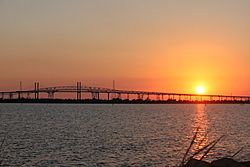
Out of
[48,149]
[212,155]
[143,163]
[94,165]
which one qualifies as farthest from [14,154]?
[212,155]

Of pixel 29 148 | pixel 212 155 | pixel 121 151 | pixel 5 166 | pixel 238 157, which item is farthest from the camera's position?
pixel 29 148

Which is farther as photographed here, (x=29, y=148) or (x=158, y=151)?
(x=29, y=148)

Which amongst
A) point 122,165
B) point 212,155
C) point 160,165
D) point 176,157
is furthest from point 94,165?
point 212,155

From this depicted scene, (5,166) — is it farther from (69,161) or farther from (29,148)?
(29,148)

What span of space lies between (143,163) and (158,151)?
6899 mm

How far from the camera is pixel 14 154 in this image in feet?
109

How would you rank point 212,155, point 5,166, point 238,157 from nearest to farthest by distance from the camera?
point 5,166, point 238,157, point 212,155

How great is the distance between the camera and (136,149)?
120 ft

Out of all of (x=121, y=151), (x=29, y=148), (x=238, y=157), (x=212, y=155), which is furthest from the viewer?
(x=29, y=148)

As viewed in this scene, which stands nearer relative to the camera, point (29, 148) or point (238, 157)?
point (238, 157)

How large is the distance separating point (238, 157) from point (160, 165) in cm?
593

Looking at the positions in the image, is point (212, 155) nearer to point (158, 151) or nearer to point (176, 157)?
point (176, 157)

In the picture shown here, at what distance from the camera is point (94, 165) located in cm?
2805

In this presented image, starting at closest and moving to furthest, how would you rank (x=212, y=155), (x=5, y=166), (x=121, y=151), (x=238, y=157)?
(x=5, y=166) < (x=238, y=157) < (x=212, y=155) < (x=121, y=151)
